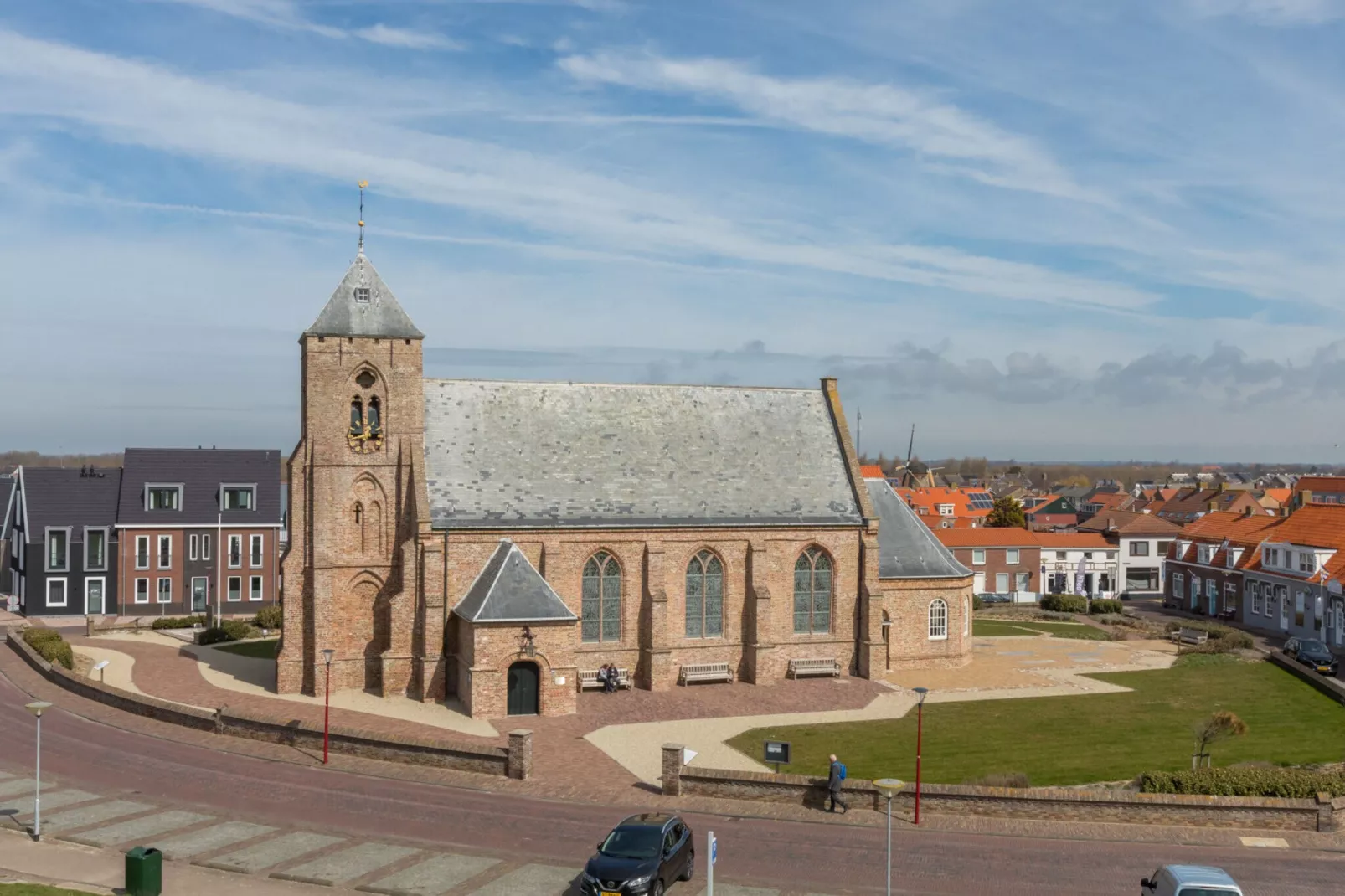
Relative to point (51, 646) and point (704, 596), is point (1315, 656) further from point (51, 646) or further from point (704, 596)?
point (51, 646)

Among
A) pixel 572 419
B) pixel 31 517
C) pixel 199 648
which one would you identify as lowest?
pixel 199 648

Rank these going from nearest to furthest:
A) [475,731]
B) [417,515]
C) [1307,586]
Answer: [475,731] < [417,515] < [1307,586]

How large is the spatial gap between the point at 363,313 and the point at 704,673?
20.6 metres

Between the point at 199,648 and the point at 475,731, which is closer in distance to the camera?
the point at 475,731

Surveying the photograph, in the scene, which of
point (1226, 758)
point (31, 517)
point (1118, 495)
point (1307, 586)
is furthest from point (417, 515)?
point (1118, 495)

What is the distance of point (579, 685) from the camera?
147 ft

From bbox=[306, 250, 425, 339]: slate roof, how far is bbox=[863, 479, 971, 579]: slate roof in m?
23.3

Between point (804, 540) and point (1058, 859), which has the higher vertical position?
point (804, 540)

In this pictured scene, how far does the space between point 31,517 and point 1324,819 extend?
70.3 metres

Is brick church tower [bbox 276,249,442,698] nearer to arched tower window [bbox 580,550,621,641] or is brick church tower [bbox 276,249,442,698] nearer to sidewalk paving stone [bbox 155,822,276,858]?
arched tower window [bbox 580,550,621,641]

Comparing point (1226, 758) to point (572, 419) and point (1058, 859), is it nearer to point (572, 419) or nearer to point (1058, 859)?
point (1058, 859)

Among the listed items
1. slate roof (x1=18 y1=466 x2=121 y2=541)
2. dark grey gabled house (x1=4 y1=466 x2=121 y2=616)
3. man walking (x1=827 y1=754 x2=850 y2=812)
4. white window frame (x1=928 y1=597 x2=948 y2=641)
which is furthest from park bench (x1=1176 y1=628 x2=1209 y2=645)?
slate roof (x1=18 y1=466 x2=121 y2=541)

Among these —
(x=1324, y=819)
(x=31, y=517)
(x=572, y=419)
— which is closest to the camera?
(x=1324, y=819)

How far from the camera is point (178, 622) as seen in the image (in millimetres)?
61625
